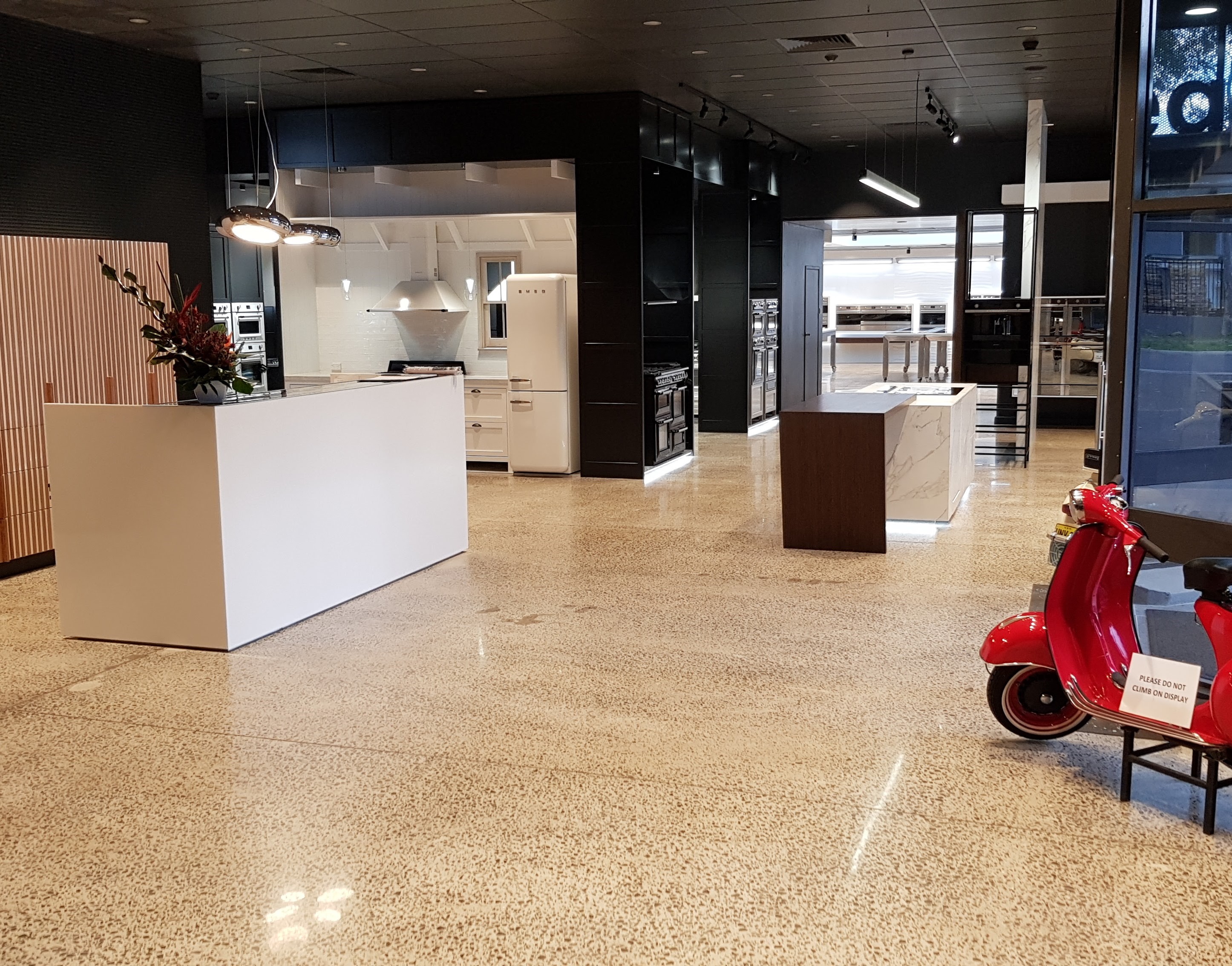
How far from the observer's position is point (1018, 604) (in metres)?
5.95

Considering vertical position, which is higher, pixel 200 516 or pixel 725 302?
pixel 725 302

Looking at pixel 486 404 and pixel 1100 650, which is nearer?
pixel 1100 650

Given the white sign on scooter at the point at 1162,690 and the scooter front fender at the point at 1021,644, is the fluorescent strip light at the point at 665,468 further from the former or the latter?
the white sign on scooter at the point at 1162,690

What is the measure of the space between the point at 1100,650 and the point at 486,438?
25.5 feet

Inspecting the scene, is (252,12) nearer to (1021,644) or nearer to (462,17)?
(462,17)

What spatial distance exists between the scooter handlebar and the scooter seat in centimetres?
11

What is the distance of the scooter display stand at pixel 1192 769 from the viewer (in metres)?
3.34

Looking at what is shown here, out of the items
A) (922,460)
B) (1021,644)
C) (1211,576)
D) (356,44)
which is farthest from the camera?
(922,460)

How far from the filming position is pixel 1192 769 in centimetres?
360

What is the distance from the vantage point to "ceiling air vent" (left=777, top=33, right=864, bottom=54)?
7.87 metres

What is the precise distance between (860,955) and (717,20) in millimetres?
5974

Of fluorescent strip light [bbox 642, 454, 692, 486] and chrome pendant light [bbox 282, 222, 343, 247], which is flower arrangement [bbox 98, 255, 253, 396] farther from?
fluorescent strip light [bbox 642, 454, 692, 486]

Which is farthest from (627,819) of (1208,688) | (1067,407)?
(1067,407)

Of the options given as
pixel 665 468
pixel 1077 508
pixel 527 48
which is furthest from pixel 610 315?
pixel 1077 508
